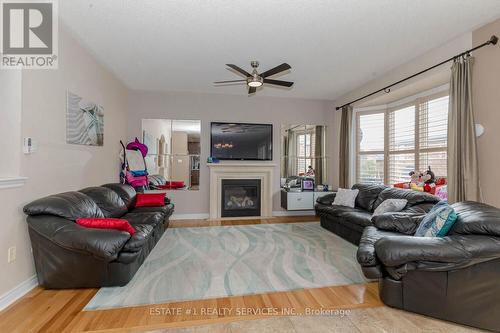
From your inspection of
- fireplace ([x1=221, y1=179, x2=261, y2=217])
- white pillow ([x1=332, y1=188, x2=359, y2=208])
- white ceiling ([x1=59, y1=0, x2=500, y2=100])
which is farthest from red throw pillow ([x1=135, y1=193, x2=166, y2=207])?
white pillow ([x1=332, y1=188, x2=359, y2=208])

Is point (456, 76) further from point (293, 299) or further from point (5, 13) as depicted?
point (5, 13)

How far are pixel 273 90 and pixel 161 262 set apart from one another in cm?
409

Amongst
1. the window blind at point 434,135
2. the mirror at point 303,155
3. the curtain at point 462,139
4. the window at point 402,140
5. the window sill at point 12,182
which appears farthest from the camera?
the mirror at point 303,155

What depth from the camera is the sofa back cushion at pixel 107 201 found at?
325cm

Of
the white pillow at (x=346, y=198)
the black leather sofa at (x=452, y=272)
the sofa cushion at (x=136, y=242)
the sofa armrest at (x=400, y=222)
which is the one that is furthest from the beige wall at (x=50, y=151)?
the white pillow at (x=346, y=198)

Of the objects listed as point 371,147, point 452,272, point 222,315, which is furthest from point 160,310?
point 371,147

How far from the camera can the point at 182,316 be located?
6.50ft

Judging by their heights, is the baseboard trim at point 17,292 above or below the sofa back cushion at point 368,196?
below

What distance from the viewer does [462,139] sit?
2.94 meters

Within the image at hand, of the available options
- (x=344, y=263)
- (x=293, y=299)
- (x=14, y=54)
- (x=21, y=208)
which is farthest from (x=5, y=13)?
(x=344, y=263)

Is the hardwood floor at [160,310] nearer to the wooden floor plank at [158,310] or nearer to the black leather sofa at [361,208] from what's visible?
the wooden floor plank at [158,310]

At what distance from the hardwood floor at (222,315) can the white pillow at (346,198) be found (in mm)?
2259

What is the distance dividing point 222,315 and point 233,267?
90cm

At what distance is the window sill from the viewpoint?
2.04 metres
